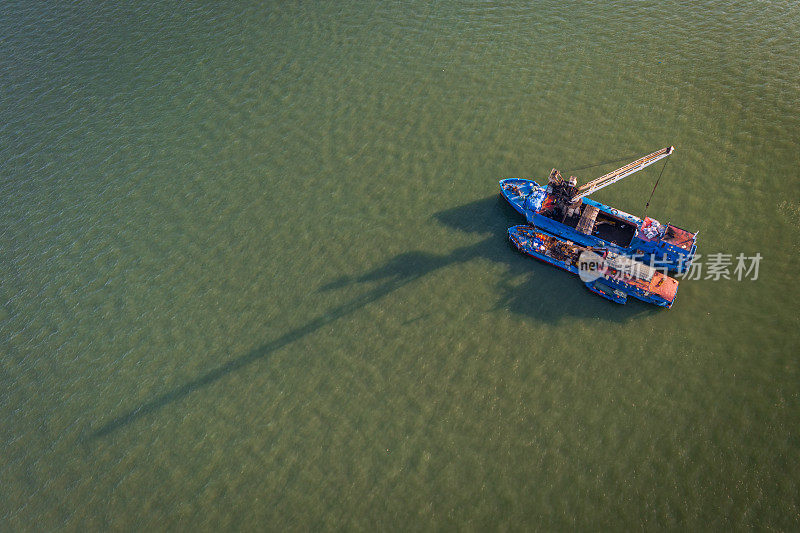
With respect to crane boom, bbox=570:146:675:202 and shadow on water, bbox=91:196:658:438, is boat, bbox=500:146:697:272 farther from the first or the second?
shadow on water, bbox=91:196:658:438

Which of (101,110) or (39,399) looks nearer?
(39,399)

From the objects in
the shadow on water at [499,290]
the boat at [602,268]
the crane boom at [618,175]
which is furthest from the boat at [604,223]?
the shadow on water at [499,290]

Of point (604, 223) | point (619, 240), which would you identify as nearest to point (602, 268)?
point (619, 240)

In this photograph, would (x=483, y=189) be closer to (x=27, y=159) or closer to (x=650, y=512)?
A: (x=650, y=512)

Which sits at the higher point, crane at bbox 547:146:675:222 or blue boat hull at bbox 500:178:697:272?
crane at bbox 547:146:675:222

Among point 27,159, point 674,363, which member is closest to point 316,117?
point 27,159

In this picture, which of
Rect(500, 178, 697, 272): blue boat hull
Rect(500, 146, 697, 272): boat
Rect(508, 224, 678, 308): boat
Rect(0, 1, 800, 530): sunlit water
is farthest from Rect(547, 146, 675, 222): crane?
Rect(0, 1, 800, 530): sunlit water

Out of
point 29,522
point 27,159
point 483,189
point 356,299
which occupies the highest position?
point 483,189
